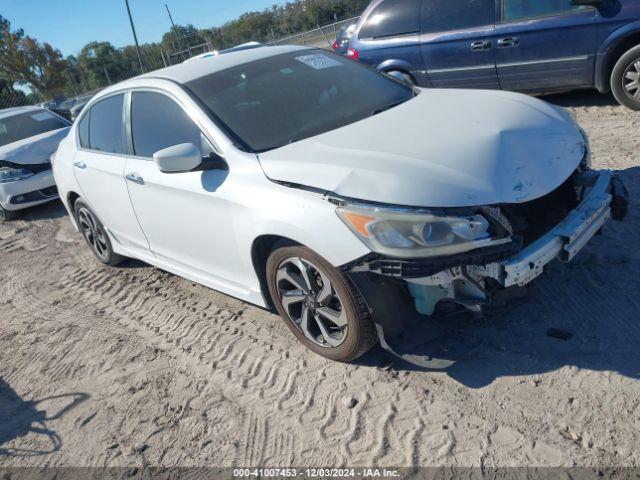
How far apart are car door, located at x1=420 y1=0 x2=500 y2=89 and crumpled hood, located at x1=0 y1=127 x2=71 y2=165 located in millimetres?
5762

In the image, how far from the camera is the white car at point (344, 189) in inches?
107

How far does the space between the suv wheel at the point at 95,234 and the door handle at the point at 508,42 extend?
521 cm

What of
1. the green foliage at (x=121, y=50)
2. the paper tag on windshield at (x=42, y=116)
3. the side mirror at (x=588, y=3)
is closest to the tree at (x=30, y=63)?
the green foliage at (x=121, y=50)

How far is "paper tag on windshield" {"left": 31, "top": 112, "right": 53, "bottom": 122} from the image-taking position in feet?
32.2

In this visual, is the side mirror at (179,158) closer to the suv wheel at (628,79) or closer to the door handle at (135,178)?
the door handle at (135,178)

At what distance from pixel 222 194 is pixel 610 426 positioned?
7.66 feet

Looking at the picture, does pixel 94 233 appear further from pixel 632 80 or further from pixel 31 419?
pixel 632 80

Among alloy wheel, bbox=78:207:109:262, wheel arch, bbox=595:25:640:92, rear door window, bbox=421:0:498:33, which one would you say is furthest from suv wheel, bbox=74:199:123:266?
wheel arch, bbox=595:25:640:92

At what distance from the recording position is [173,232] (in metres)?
3.97

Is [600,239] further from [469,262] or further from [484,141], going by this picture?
[469,262]

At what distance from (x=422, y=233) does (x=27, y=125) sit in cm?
902

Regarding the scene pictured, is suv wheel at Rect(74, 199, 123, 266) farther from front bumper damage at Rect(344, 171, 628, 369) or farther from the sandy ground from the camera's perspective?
front bumper damage at Rect(344, 171, 628, 369)

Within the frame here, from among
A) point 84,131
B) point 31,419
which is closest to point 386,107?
point 84,131

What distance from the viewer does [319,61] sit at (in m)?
4.30
